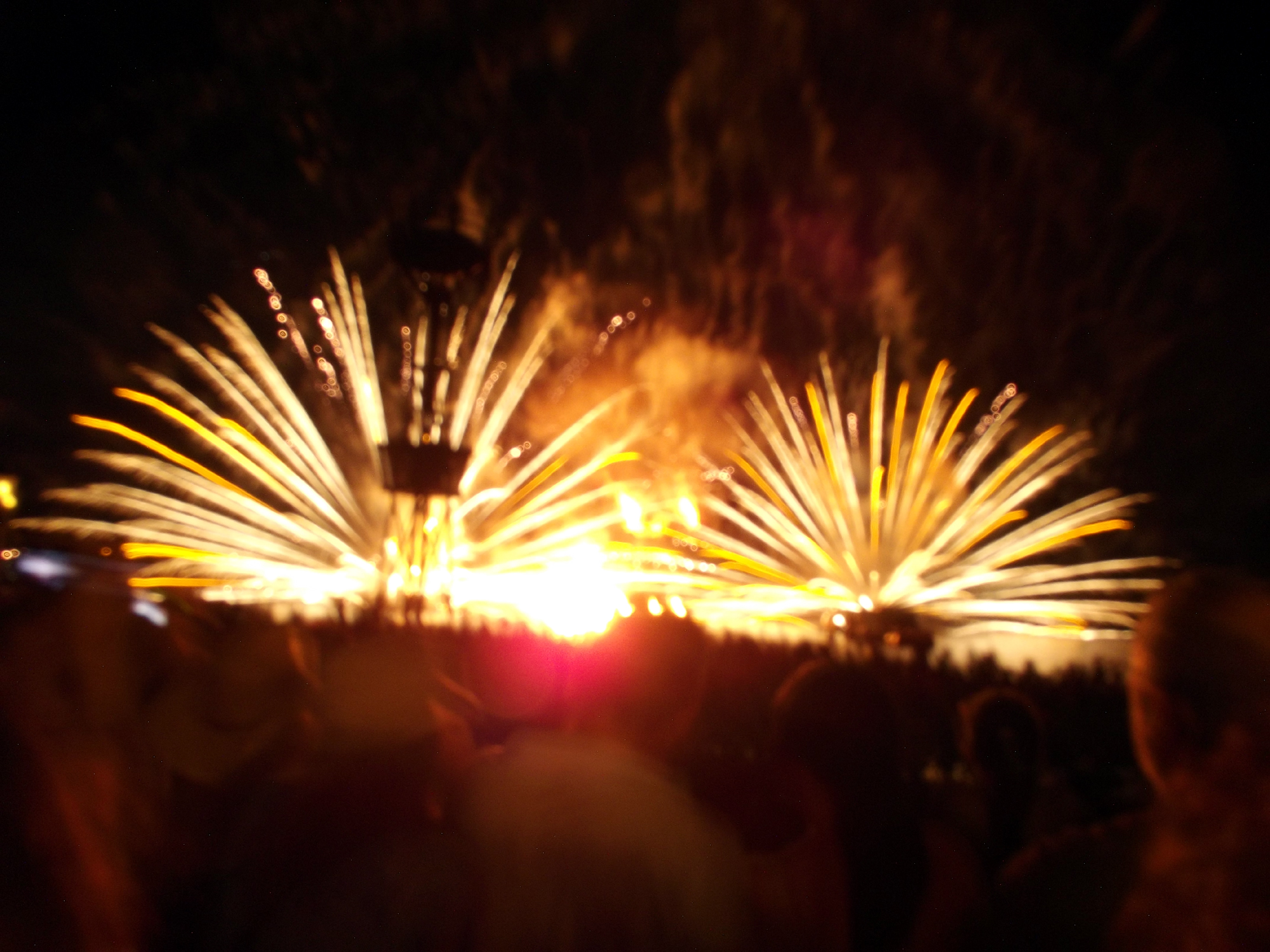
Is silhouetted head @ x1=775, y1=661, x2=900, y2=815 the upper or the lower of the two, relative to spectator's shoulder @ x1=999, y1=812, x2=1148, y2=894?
upper

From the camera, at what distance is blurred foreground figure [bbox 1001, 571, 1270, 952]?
1282mm

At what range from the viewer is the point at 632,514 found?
46.3 ft

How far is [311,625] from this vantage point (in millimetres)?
5750

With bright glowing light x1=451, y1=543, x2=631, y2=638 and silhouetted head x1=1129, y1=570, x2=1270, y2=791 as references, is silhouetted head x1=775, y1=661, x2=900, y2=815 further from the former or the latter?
bright glowing light x1=451, y1=543, x2=631, y2=638

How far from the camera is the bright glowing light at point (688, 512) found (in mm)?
14234

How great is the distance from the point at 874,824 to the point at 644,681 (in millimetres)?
683

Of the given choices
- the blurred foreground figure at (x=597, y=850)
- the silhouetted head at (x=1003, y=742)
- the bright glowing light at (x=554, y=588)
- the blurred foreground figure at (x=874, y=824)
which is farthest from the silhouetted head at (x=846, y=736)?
the bright glowing light at (x=554, y=588)

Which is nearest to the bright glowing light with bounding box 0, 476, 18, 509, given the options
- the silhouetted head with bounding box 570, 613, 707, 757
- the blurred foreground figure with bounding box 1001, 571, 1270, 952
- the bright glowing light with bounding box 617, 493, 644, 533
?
A: the silhouetted head with bounding box 570, 613, 707, 757

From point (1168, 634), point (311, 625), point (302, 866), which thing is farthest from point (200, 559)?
point (1168, 634)

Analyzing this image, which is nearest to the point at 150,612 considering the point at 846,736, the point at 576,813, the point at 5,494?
the point at 576,813

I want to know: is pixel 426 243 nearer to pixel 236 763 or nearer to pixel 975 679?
pixel 975 679

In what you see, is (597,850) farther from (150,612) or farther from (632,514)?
(632,514)

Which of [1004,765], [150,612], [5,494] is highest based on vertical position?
[5,494]

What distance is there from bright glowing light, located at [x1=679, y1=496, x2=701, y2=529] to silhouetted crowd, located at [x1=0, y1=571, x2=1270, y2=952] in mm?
11524
